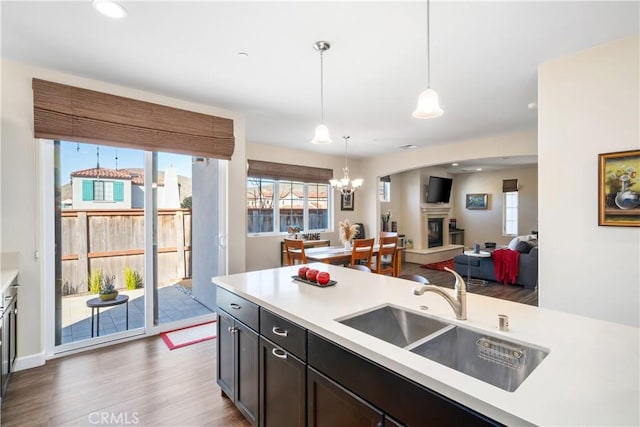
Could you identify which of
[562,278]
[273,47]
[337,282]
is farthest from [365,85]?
[562,278]

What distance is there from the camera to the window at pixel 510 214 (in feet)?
29.0

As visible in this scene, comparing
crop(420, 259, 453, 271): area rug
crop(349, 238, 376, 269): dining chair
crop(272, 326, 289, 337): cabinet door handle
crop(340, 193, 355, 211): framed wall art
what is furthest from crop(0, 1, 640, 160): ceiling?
crop(420, 259, 453, 271): area rug

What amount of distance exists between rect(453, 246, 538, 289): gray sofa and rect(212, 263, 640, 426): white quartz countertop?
471 cm

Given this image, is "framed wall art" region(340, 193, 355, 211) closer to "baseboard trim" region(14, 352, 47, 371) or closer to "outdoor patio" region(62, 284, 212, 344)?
"outdoor patio" region(62, 284, 212, 344)

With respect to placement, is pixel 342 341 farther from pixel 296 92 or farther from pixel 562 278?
pixel 296 92

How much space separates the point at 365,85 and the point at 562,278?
244 centimetres

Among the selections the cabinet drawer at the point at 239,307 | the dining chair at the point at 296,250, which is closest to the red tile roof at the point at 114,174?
the dining chair at the point at 296,250

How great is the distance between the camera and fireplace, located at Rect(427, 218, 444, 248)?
877 centimetres

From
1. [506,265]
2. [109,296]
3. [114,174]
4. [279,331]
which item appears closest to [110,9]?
[114,174]

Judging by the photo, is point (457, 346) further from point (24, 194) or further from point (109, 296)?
point (24, 194)

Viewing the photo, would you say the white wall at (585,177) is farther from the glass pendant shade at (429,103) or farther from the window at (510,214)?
the window at (510,214)

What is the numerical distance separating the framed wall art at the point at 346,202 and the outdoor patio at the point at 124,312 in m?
3.96

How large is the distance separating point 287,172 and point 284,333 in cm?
469

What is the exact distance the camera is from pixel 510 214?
8930 mm
